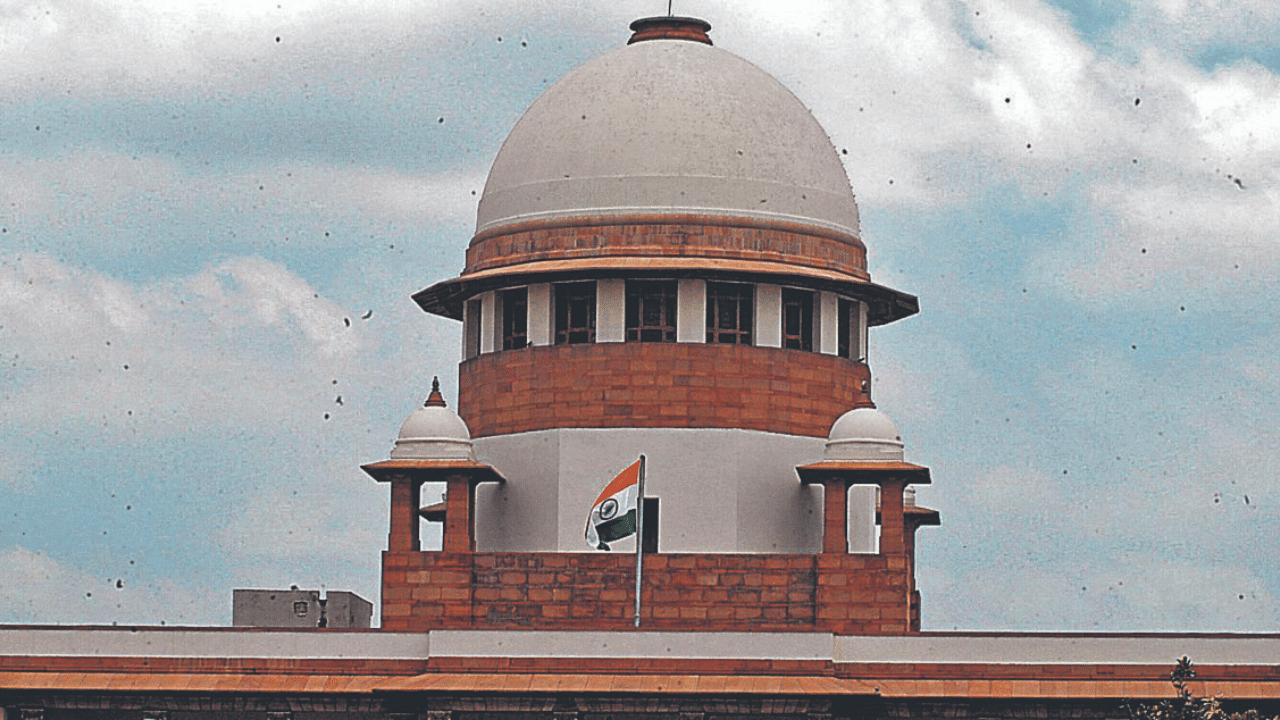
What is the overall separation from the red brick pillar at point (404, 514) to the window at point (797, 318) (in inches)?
Result: 282

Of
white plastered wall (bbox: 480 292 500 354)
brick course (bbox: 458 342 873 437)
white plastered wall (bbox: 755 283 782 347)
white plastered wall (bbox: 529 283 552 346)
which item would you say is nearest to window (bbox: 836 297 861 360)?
brick course (bbox: 458 342 873 437)

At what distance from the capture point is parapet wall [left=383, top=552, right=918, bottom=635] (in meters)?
54.1

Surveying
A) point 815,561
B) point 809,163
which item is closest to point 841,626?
point 815,561

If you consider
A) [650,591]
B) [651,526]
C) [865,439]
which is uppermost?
[865,439]

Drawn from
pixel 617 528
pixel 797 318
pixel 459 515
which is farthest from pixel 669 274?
pixel 459 515

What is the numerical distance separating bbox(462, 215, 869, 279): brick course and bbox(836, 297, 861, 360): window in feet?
2.68

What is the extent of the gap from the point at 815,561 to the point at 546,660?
499 centimetres

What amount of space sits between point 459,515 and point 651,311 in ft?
16.7

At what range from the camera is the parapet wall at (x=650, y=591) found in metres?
54.1

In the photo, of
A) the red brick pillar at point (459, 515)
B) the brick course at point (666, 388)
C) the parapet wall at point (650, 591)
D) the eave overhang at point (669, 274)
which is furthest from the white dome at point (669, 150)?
the parapet wall at point (650, 591)

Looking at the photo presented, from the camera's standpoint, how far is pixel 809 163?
58594mm

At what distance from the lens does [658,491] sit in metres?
56.2

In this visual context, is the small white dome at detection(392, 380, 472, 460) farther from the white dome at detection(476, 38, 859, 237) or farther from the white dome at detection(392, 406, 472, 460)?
the white dome at detection(476, 38, 859, 237)

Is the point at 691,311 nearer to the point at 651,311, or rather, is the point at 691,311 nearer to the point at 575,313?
the point at 651,311
